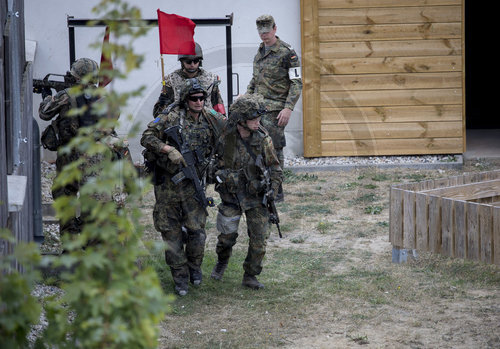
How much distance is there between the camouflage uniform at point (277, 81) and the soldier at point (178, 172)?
2.81 m

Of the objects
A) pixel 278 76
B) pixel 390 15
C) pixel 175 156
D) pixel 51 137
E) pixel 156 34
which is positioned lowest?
pixel 175 156

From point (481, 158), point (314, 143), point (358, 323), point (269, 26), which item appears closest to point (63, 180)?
point (358, 323)

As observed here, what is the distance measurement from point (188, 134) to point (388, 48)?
640 cm

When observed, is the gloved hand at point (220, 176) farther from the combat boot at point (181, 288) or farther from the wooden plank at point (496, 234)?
the wooden plank at point (496, 234)

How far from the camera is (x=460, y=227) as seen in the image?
21.7 ft

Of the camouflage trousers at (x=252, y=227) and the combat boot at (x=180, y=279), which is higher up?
the camouflage trousers at (x=252, y=227)

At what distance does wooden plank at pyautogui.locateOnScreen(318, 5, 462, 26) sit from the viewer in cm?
1208

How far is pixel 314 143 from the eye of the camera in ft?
40.3

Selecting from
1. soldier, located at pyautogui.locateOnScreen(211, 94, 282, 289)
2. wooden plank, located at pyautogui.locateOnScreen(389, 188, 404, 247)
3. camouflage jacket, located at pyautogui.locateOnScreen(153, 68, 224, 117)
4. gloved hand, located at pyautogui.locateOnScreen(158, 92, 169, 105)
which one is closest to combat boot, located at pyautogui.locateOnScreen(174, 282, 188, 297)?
soldier, located at pyautogui.locateOnScreen(211, 94, 282, 289)

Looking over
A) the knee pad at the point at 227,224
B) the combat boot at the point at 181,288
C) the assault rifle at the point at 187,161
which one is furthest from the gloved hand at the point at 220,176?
the combat boot at the point at 181,288

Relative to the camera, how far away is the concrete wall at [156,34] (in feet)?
39.6

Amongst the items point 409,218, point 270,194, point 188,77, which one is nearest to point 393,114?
point 188,77

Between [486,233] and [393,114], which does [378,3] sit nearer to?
[393,114]

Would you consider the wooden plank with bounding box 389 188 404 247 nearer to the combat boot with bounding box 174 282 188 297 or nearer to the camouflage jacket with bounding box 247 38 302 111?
the combat boot with bounding box 174 282 188 297
